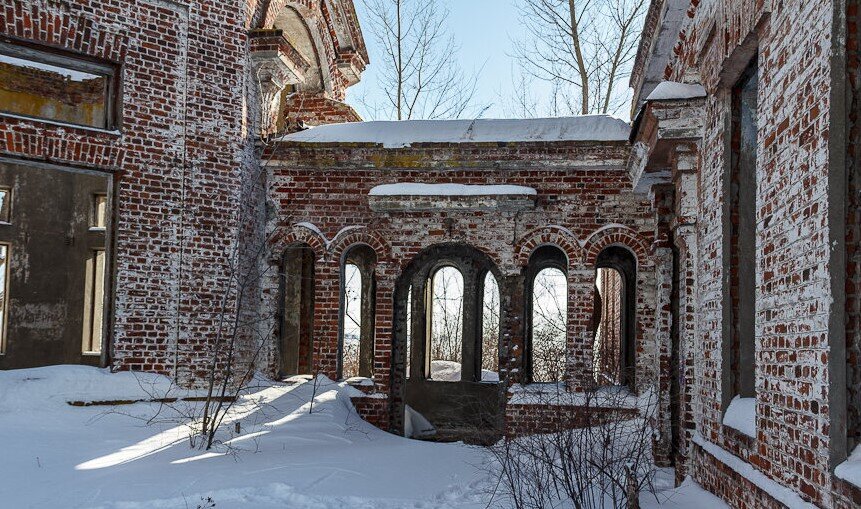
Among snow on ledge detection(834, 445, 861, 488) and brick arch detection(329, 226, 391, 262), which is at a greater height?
brick arch detection(329, 226, 391, 262)

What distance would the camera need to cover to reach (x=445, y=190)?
38.5 ft

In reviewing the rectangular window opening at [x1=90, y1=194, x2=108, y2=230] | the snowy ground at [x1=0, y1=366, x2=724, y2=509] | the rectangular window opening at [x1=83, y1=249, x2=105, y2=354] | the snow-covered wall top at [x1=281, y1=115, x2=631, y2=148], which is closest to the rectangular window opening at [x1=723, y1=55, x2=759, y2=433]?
the snowy ground at [x1=0, y1=366, x2=724, y2=509]

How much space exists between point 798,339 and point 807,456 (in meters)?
0.60

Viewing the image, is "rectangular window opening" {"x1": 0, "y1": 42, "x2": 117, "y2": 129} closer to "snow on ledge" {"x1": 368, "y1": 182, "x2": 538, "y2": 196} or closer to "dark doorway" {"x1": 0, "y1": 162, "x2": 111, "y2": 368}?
"snow on ledge" {"x1": 368, "y1": 182, "x2": 538, "y2": 196}

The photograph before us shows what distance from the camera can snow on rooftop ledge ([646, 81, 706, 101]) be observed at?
7.30m

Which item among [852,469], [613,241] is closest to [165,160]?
[613,241]

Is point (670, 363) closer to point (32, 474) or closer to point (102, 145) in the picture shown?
point (32, 474)

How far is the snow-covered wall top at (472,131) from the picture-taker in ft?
38.9

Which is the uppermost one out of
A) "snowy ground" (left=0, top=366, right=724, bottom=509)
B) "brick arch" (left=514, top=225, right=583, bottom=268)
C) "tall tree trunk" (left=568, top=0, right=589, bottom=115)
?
"tall tree trunk" (left=568, top=0, right=589, bottom=115)

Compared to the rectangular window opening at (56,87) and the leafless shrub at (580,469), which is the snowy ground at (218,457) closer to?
the leafless shrub at (580,469)

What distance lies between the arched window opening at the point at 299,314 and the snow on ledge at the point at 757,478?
9.05 metres

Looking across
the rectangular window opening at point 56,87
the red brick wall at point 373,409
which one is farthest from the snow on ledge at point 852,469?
the rectangular window opening at point 56,87

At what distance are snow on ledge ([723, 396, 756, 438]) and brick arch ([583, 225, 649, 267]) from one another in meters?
5.43

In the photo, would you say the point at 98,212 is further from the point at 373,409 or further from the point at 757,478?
the point at 757,478
